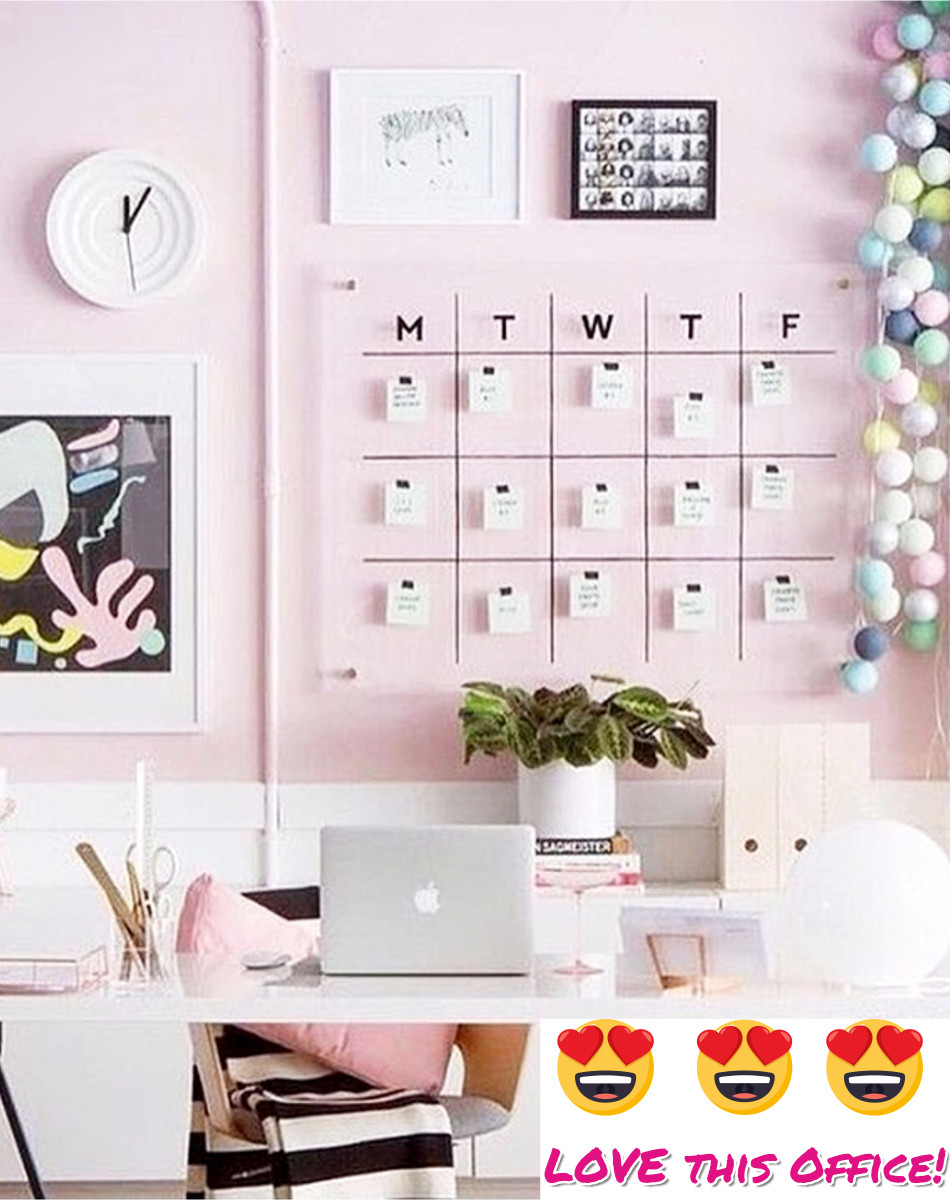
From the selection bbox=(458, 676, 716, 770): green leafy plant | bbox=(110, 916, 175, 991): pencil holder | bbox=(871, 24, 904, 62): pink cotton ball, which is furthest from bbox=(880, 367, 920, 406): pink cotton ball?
bbox=(110, 916, 175, 991): pencil holder

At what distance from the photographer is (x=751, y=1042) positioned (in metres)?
3.10

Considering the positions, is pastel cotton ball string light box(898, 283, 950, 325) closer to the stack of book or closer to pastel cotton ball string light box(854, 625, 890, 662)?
pastel cotton ball string light box(854, 625, 890, 662)

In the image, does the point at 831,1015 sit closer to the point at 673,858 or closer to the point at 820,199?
the point at 673,858

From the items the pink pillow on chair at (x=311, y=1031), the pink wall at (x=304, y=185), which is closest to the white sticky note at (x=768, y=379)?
the pink wall at (x=304, y=185)

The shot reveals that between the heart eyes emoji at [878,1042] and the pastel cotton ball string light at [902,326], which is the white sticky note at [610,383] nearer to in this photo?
the pastel cotton ball string light at [902,326]

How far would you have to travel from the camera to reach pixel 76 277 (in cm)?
470

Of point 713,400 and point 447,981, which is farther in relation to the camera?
point 713,400

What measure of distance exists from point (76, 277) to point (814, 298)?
4.73 feet

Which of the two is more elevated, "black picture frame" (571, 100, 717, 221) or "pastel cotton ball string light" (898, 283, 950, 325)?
"black picture frame" (571, 100, 717, 221)

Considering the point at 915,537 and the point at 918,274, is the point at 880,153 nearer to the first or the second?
the point at 918,274

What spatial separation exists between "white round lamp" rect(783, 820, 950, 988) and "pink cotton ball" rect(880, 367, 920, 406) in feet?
5.78

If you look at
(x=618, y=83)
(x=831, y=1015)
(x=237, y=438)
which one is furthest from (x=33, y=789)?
(x=831, y=1015)

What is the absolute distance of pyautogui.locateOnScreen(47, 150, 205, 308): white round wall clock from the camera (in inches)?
185

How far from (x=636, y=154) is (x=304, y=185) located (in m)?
0.65
